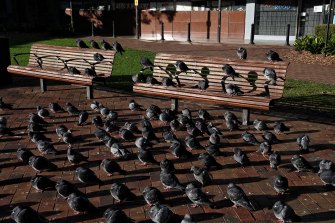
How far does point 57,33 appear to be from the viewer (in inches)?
1007

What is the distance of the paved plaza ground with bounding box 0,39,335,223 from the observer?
→ 15.1 ft

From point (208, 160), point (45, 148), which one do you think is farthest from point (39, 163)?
point (208, 160)

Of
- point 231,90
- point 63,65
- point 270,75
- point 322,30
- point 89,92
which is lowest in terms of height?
point 89,92

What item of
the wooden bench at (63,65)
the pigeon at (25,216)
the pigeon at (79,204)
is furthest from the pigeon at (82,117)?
the pigeon at (25,216)

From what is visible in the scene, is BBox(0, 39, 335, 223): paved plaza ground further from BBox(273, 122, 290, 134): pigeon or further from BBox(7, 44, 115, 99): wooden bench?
BBox(7, 44, 115, 99): wooden bench

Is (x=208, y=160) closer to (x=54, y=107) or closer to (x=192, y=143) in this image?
(x=192, y=143)

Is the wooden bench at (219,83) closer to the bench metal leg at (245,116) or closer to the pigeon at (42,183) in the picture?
the bench metal leg at (245,116)

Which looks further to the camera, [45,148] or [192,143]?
[192,143]

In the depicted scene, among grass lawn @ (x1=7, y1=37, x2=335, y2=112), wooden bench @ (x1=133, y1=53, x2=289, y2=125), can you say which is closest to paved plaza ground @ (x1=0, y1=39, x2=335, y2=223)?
wooden bench @ (x1=133, y1=53, x2=289, y2=125)

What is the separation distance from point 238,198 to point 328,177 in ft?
4.57

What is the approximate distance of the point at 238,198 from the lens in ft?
14.8

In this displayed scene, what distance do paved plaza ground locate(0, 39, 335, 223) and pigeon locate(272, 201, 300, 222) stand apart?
147 mm

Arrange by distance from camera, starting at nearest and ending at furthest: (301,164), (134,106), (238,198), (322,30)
Result: 1. (238,198)
2. (301,164)
3. (134,106)
4. (322,30)

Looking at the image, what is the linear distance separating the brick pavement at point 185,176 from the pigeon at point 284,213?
0.49 ft
